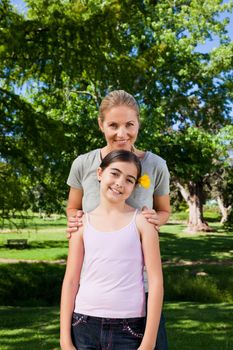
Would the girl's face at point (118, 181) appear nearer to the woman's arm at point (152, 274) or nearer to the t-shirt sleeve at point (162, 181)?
the woman's arm at point (152, 274)

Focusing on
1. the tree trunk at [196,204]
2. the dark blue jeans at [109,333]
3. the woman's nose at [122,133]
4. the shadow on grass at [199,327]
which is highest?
Answer: the tree trunk at [196,204]

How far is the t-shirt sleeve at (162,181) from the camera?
2674mm

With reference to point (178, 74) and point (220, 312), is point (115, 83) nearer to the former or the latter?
point (220, 312)

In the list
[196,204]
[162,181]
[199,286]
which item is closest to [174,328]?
[162,181]

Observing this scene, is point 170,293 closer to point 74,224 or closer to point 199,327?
point 199,327

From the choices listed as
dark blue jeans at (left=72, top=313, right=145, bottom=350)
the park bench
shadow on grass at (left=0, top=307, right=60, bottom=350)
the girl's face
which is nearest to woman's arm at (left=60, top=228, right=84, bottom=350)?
dark blue jeans at (left=72, top=313, right=145, bottom=350)

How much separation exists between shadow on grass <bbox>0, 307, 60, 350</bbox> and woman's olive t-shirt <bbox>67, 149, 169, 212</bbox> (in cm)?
438

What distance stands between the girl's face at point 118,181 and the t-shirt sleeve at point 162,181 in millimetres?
299

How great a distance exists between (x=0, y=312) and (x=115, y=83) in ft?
19.2

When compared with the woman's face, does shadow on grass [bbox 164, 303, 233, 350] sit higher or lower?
lower

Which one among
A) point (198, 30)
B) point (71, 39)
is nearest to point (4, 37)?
point (71, 39)

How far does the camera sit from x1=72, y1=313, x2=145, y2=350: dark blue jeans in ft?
7.32

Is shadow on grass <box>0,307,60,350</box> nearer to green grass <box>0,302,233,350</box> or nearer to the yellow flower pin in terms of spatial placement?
green grass <box>0,302,233,350</box>

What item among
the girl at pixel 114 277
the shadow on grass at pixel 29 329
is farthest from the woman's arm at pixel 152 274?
the shadow on grass at pixel 29 329
